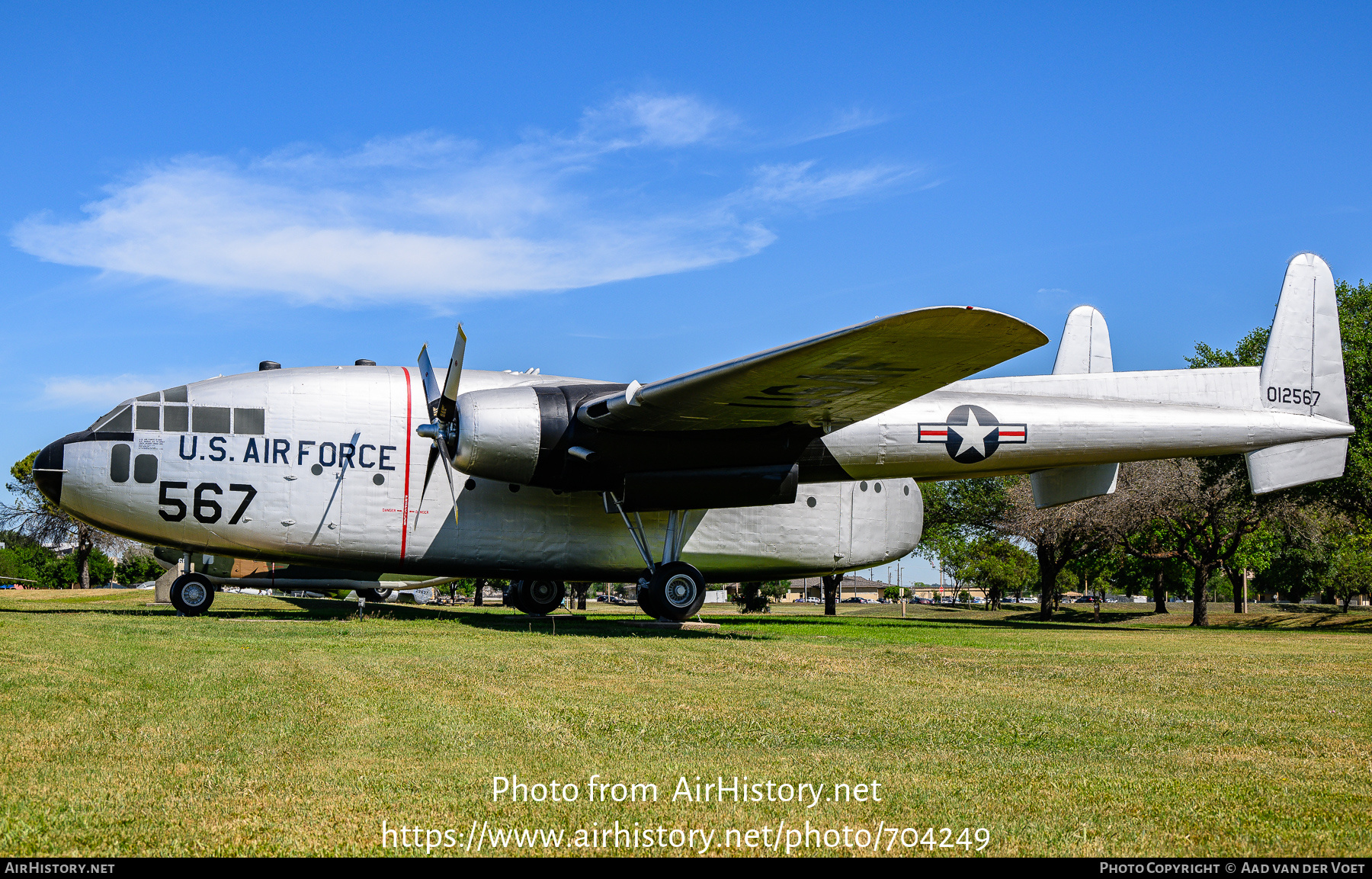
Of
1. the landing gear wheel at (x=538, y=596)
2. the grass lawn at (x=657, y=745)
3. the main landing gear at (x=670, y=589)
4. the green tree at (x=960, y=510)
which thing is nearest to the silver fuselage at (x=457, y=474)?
the main landing gear at (x=670, y=589)

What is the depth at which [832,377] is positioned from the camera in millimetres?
14312

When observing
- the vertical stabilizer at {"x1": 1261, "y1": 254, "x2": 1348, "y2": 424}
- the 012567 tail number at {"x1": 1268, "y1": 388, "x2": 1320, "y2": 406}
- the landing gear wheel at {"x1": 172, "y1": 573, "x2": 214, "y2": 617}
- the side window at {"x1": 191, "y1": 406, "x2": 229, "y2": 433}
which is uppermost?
the vertical stabilizer at {"x1": 1261, "y1": 254, "x2": 1348, "y2": 424}

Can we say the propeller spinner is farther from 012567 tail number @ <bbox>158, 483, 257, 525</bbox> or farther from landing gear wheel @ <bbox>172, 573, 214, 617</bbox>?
landing gear wheel @ <bbox>172, 573, 214, 617</bbox>

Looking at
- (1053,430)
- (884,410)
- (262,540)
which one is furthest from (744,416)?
(262,540)

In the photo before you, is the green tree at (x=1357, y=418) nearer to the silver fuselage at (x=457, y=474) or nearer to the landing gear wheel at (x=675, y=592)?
the silver fuselage at (x=457, y=474)

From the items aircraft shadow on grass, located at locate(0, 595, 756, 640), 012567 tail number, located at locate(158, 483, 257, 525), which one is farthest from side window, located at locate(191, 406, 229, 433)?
aircraft shadow on grass, located at locate(0, 595, 756, 640)

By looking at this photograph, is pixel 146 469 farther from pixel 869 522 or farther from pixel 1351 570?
pixel 1351 570

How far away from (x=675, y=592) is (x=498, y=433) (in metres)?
4.47

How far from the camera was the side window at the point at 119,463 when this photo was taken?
16844 millimetres

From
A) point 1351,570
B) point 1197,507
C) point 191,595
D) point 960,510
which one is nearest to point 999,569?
point 1351,570

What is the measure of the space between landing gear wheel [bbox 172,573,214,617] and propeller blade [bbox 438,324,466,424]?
564cm

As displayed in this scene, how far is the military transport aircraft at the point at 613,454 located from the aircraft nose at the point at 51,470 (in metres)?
0.04

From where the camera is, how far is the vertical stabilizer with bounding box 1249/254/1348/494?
2022cm
